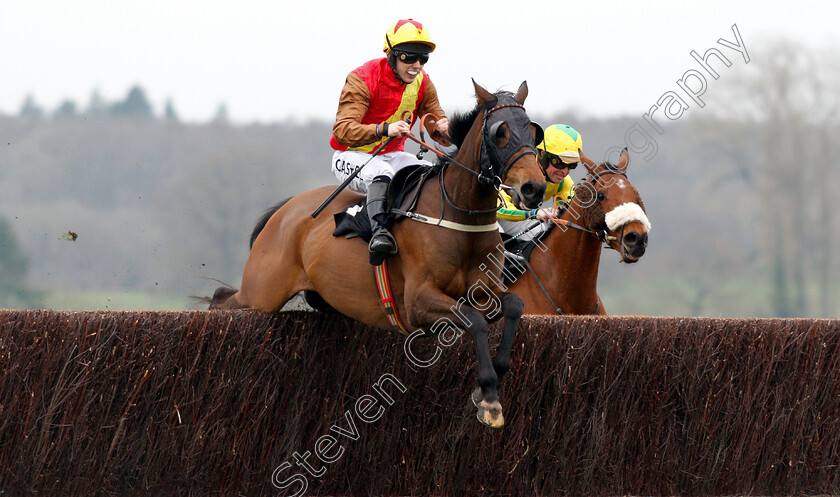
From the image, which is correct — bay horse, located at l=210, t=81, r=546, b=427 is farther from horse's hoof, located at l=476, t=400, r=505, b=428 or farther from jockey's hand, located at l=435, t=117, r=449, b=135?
jockey's hand, located at l=435, t=117, r=449, b=135

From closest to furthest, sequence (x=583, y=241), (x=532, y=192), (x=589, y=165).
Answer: (x=532, y=192)
(x=583, y=241)
(x=589, y=165)

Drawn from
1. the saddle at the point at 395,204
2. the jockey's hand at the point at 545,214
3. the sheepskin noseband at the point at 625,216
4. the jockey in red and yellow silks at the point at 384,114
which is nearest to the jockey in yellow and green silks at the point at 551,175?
the jockey's hand at the point at 545,214

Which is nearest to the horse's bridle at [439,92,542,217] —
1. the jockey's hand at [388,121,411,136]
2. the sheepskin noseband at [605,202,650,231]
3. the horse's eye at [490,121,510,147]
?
the horse's eye at [490,121,510,147]

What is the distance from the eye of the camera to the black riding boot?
5.07 meters

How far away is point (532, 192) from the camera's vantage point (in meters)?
4.25

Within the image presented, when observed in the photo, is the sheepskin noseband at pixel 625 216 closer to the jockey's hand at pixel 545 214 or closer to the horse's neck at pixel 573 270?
the horse's neck at pixel 573 270

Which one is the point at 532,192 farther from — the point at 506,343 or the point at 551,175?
the point at 551,175

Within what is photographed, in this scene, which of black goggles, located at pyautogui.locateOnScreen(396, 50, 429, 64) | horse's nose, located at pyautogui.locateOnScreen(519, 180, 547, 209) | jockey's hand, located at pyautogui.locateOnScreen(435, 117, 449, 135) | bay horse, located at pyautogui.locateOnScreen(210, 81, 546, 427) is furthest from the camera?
jockey's hand, located at pyautogui.locateOnScreen(435, 117, 449, 135)

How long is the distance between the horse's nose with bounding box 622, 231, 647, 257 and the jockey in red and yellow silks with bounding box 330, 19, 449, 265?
154 centimetres

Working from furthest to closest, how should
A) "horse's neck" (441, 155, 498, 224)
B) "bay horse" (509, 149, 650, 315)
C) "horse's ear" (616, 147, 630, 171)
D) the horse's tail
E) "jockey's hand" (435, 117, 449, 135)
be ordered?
"horse's ear" (616, 147, 630, 171), the horse's tail, "bay horse" (509, 149, 650, 315), "jockey's hand" (435, 117, 449, 135), "horse's neck" (441, 155, 498, 224)

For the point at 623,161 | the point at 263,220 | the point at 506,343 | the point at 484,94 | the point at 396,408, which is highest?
the point at 484,94

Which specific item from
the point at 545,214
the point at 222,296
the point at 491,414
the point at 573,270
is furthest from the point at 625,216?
the point at 222,296

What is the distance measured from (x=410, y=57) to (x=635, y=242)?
2042 mm

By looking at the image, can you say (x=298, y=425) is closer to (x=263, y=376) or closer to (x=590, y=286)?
(x=263, y=376)
